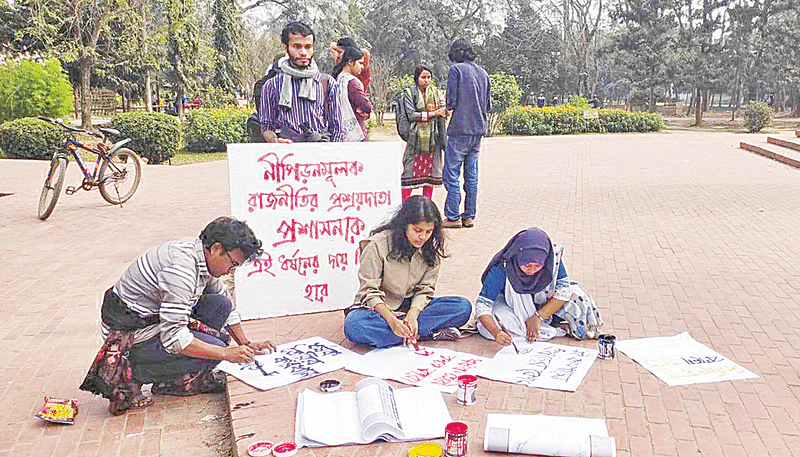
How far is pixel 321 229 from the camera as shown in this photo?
14.3 feet

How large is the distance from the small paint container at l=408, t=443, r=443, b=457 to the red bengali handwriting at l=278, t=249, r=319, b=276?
193cm

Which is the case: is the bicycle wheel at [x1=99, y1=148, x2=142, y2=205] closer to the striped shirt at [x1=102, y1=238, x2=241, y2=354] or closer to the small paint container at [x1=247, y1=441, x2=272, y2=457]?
the striped shirt at [x1=102, y1=238, x2=241, y2=354]

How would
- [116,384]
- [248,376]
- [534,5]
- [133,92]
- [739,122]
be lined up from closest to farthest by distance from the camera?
[116,384] < [248,376] < [133,92] < [739,122] < [534,5]

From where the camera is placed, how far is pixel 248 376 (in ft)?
11.0

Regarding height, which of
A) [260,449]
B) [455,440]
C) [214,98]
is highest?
[214,98]

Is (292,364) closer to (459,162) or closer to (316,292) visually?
(316,292)

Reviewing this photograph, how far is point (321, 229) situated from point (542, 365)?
1.65 meters

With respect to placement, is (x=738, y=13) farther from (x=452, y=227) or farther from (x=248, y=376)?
(x=248, y=376)

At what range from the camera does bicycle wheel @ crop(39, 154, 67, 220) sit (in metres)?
7.56

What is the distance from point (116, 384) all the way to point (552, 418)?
193 cm

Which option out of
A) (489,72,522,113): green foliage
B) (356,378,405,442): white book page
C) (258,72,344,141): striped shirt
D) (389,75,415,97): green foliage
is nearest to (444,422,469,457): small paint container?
(356,378,405,442): white book page

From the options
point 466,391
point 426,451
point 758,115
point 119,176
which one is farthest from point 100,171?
point 758,115

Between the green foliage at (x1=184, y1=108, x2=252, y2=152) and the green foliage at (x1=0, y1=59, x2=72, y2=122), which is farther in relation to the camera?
the green foliage at (x1=184, y1=108, x2=252, y2=152)

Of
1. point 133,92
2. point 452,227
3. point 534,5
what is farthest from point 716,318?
point 534,5
